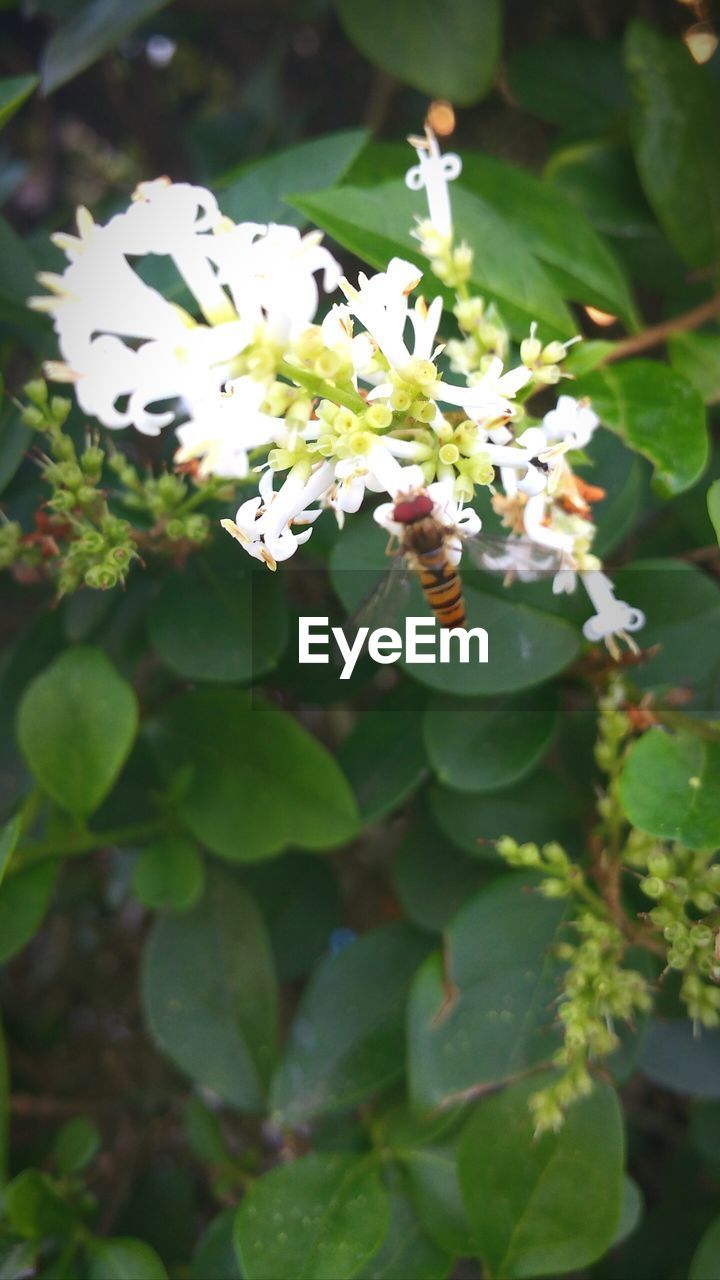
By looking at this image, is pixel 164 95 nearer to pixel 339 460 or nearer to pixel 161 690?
pixel 161 690

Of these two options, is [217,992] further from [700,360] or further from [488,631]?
[700,360]

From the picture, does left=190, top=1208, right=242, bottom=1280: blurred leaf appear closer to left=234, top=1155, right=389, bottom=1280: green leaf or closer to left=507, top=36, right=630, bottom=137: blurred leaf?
left=234, top=1155, right=389, bottom=1280: green leaf

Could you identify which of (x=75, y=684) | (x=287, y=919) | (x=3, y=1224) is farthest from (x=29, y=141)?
(x=3, y=1224)

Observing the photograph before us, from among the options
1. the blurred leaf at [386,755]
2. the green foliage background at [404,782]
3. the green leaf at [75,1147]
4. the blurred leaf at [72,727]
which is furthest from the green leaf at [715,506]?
the green leaf at [75,1147]

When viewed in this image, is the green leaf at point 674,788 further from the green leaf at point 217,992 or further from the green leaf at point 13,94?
the green leaf at point 13,94

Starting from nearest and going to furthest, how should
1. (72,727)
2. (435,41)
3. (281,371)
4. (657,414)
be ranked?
1. (281,371)
2. (657,414)
3. (72,727)
4. (435,41)

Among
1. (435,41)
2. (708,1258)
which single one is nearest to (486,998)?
(708,1258)
